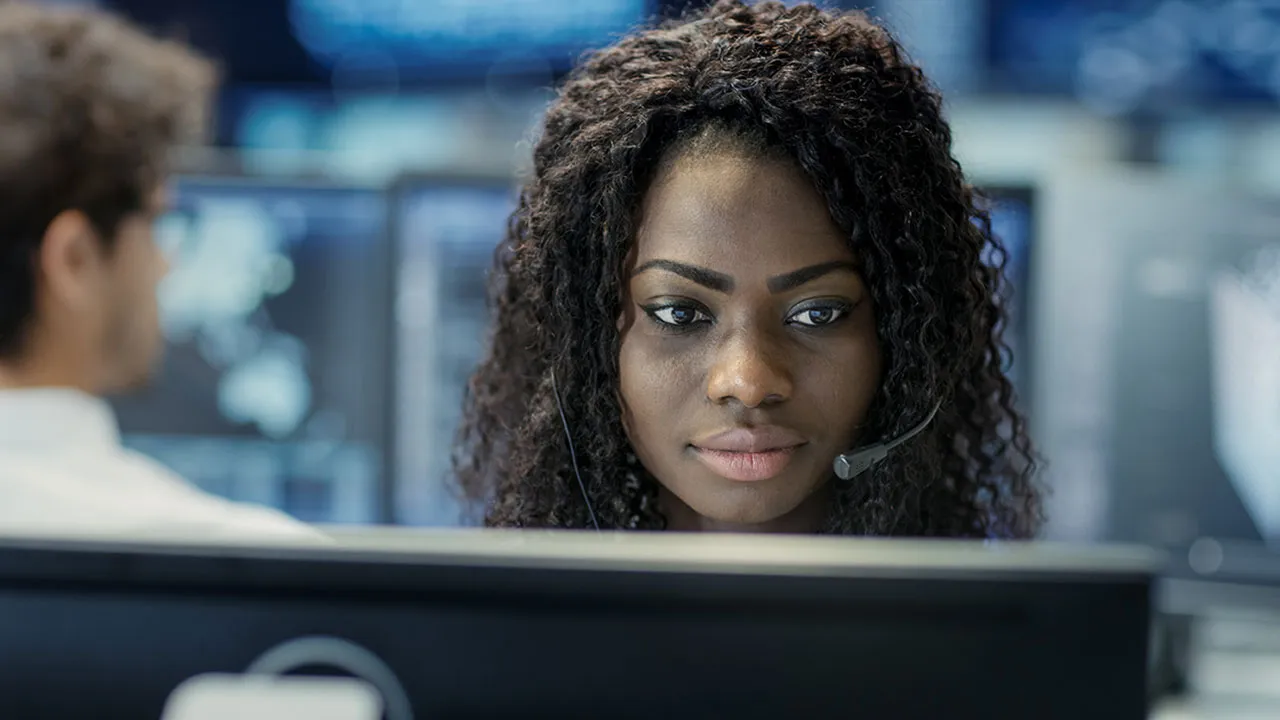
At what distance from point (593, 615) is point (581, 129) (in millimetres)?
607

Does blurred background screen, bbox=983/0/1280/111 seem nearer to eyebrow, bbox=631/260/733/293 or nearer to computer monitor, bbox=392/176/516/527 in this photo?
computer monitor, bbox=392/176/516/527

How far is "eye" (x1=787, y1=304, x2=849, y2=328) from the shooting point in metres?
0.99

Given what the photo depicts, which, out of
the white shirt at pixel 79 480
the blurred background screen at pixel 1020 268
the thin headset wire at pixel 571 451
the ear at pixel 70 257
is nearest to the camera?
the thin headset wire at pixel 571 451

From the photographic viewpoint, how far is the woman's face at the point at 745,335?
0.98 m

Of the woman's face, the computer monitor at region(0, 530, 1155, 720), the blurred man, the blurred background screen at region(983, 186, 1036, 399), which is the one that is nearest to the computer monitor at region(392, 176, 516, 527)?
the blurred man

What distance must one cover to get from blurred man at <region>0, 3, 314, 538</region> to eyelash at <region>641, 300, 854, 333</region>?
0.66 m

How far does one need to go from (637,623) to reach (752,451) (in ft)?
1.50

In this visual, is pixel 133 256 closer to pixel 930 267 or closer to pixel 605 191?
pixel 605 191

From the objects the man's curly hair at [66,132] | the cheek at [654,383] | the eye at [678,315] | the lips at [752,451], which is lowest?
the lips at [752,451]

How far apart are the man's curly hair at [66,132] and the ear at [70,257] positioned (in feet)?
0.04

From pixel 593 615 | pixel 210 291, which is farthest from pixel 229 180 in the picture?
pixel 593 615

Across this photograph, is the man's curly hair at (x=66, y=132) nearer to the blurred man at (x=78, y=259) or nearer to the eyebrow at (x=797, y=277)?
the blurred man at (x=78, y=259)

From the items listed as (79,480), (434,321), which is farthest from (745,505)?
(434,321)

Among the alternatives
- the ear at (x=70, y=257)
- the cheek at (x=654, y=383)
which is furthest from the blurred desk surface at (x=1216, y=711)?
the ear at (x=70, y=257)
